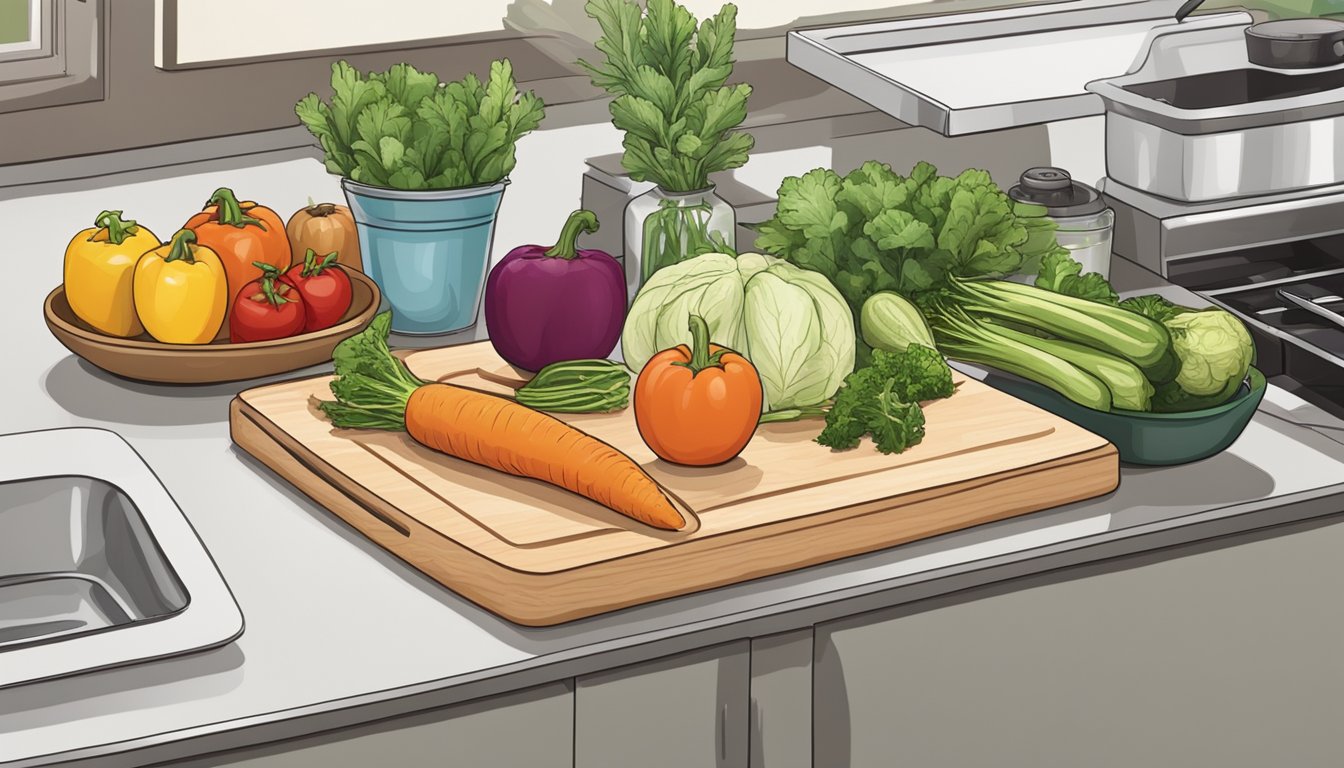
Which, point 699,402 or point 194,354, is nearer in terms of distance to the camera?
point 699,402

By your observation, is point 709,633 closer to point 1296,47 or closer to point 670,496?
point 670,496

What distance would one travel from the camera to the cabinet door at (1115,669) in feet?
4.47

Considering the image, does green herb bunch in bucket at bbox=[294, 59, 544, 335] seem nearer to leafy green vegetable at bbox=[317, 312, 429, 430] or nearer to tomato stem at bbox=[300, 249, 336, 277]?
tomato stem at bbox=[300, 249, 336, 277]

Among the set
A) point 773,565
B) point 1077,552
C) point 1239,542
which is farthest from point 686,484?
point 1239,542

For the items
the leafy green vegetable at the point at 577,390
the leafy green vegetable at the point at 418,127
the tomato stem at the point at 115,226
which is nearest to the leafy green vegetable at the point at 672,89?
the leafy green vegetable at the point at 418,127

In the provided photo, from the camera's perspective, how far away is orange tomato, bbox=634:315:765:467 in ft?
4.60

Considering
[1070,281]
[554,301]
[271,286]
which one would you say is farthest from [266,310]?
[1070,281]

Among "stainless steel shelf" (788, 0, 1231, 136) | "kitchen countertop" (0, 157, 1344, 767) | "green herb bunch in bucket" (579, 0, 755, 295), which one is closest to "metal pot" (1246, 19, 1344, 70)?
"stainless steel shelf" (788, 0, 1231, 136)

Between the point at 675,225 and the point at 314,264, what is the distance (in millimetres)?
336

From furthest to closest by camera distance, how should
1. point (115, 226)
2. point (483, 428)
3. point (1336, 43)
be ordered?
1. point (1336, 43)
2. point (115, 226)
3. point (483, 428)

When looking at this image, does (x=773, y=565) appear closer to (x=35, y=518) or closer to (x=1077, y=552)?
(x=1077, y=552)

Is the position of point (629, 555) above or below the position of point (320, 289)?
below

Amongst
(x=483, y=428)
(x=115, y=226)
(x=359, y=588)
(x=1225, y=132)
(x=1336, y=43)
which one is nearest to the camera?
(x=359, y=588)

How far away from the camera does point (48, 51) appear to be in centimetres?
201
